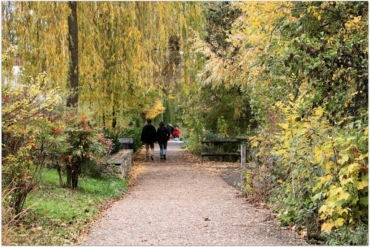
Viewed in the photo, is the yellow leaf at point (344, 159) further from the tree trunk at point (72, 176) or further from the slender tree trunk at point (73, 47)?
the slender tree trunk at point (73, 47)

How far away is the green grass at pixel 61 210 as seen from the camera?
17.8ft

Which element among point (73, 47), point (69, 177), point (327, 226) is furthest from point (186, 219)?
point (73, 47)

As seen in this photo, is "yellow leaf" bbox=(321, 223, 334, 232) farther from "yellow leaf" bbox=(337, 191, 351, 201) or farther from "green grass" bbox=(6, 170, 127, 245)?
"green grass" bbox=(6, 170, 127, 245)

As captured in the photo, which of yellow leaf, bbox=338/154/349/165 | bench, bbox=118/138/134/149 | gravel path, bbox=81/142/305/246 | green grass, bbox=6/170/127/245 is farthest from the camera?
bench, bbox=118/138/134/149

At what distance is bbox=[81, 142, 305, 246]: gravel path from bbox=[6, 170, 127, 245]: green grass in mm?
233

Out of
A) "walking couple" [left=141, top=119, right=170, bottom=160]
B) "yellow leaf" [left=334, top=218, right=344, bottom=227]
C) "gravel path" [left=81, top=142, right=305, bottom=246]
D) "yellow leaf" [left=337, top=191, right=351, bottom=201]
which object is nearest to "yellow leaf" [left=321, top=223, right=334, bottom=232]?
"yellow leaf" [left=334, top=218, right=344, bottom=227]

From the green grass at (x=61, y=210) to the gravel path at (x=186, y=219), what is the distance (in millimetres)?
233

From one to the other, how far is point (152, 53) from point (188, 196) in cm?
465

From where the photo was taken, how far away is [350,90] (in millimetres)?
5684

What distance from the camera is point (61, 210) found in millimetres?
6980

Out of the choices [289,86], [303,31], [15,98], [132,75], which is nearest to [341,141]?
[303,31]

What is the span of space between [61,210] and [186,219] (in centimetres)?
187

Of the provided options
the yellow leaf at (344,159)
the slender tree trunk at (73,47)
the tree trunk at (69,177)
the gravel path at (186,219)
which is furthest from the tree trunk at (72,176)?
the yellow leaf at (344,159)

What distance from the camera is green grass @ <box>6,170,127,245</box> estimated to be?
5.43m
